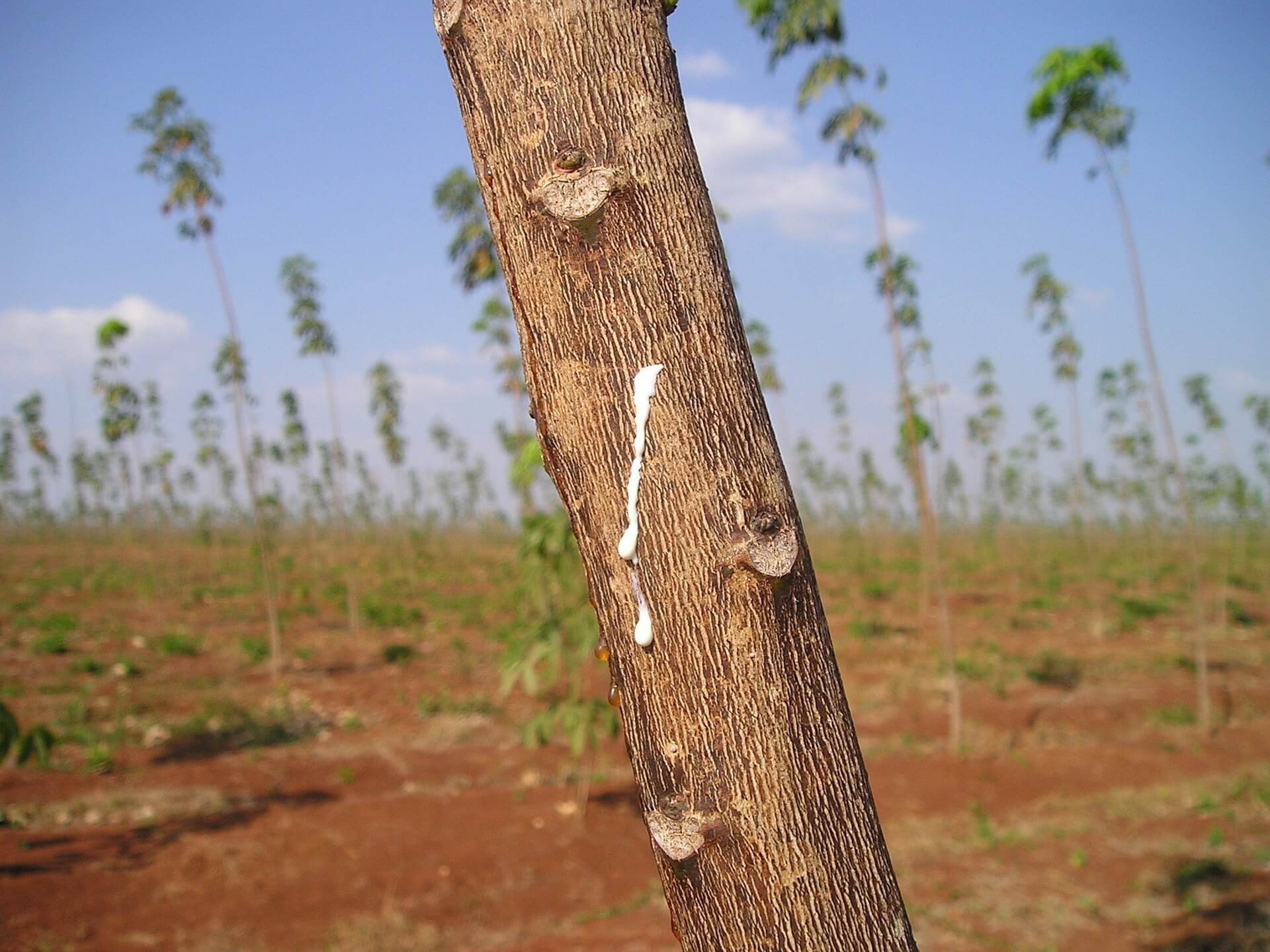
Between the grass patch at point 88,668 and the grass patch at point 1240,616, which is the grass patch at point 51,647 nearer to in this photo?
the grass patch at point 88,668

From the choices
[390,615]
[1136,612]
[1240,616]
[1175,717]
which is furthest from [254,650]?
[1240,616]

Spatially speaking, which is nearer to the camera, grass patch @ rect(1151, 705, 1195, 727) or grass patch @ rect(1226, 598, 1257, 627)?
grass patch @ rect(1151, 705, 1195, 727)

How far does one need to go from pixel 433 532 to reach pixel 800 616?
45.2 m

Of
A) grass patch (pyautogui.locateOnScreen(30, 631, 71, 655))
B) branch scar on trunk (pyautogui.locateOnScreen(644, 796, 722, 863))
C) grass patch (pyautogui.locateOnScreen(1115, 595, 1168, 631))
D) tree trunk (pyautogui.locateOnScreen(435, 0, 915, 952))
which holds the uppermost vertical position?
grass patch (pyautogui.locateOnScreen(30, 631, 71, 655))

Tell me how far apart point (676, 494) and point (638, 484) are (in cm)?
4

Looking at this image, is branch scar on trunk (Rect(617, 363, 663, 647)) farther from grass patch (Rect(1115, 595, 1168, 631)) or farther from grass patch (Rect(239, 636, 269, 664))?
grass patch (Rect(1115, 595, 1168, 631))

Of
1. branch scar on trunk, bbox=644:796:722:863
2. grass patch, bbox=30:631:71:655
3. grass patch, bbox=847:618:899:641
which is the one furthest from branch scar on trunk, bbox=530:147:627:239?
grass patch, bbox=847:618:899:641

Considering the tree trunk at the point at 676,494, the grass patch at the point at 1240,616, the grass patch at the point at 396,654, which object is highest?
the tree trunk at the point at 676,494

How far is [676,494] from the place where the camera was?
2.72 ft

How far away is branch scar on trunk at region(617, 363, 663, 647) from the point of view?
83 centimetres

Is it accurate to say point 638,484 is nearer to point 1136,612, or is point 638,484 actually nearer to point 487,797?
point 487,797

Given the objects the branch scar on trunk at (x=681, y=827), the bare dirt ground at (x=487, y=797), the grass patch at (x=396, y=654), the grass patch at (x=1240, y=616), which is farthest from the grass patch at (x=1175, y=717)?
the branch scar on trunk at (x=681, y=827)

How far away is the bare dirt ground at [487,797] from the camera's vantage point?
547cm

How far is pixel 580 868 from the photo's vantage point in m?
6.46
